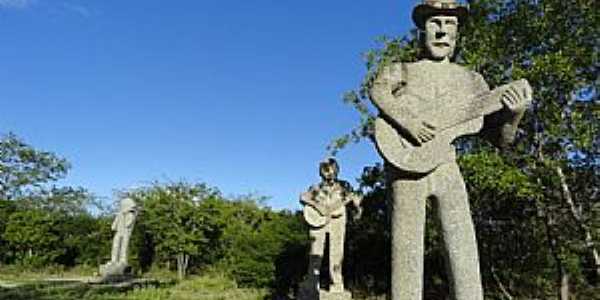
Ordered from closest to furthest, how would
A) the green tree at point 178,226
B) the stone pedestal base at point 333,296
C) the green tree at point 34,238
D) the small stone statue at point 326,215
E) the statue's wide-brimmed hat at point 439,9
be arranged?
the statue's wide-brimmed hat at point 439,9
the stone pedestal base at point 333,296
the small stone statue at point 326,215
the green tree at point 178,226
the green tree at point 34,238

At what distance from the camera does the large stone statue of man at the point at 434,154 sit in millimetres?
4648

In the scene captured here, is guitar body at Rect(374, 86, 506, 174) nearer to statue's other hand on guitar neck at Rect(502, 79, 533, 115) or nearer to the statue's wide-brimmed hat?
statue's other hand on guitar neck at Rect(502, 79, 533, 115)

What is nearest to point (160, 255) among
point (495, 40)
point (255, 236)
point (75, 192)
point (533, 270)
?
point (255, 236)

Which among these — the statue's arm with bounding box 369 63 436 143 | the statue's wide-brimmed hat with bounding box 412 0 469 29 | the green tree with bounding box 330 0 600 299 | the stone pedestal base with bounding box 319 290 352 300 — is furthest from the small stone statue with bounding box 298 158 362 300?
the statue's wide-brimmed hat with bounding box 412 0 469 29

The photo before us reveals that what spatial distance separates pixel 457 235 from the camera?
470 cm

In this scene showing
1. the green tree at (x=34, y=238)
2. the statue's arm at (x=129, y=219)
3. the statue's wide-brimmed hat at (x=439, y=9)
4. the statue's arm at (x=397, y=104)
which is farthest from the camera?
the green tree at (x=34, y=238)

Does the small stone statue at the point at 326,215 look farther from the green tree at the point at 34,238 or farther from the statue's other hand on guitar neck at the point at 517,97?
the green tree at the point at 34,238

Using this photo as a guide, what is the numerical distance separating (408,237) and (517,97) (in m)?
1.33

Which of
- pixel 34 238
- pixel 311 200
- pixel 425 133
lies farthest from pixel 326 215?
pixel 34 238

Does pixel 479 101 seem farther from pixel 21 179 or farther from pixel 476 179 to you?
pixel 21 179

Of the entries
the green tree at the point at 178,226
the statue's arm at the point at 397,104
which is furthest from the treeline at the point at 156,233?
the statue's arm at the point at 397,104

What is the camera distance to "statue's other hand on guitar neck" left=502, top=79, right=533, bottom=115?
15.3 feet

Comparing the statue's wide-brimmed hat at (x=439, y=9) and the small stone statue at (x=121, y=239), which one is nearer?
the statue's wide-brimmed hat at (x=439, y=9)

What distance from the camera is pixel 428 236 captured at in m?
13.2
